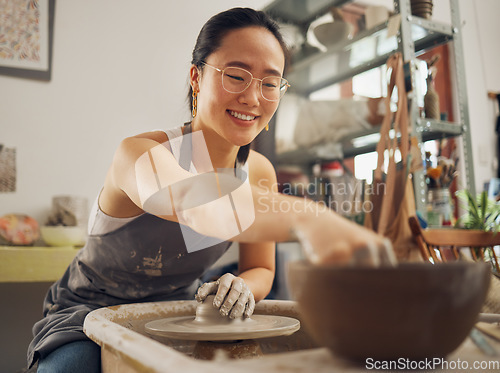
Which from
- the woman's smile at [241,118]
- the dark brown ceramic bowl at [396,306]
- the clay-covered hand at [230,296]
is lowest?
the clay-covered hand at [230,296]

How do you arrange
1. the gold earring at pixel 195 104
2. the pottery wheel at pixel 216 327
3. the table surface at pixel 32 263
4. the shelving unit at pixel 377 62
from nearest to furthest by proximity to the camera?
1. the pottery wheel at pixel 216 327
2. the gold earring at pixel 195 104
3. the table surface at pixel 32 263
4. the shelving unit at pixel 377 62

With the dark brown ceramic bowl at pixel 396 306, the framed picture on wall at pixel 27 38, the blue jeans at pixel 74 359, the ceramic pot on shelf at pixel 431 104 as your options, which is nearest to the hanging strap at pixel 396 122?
the ceramic pot on shelf at pixel 431 104

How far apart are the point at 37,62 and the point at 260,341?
1.87m

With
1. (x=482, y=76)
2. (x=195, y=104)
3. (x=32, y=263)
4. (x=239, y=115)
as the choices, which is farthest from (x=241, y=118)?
(x=482, y=76)

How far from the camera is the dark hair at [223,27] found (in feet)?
2.97

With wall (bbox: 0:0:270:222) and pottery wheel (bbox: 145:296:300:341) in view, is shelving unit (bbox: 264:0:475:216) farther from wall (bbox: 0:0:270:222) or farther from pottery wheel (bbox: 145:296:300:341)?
pottery wheel (bbox: 145:296:300:341)

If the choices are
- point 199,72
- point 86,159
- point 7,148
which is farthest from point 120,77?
point 199,72

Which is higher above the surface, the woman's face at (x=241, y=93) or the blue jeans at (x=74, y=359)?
the woman's face at (x=241, y=93)

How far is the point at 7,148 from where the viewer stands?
1.92 metres

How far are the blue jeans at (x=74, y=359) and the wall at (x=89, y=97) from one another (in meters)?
1.36

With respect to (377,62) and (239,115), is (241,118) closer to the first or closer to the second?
(239,115)

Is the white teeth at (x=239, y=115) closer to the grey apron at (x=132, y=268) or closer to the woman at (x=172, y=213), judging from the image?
the woman at (x=172, y=213)

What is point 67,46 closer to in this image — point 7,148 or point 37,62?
point 37,62

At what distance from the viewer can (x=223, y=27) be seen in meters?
0.91
